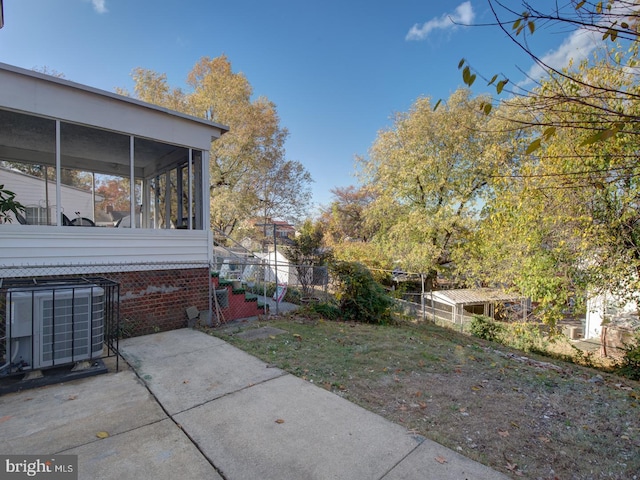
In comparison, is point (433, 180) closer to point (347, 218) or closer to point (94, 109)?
point (347, 218)

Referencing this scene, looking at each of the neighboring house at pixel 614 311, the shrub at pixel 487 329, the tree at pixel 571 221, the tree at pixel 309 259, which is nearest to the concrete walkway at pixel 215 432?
the tree at pixel 309 259

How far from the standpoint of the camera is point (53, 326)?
3594 millimetres

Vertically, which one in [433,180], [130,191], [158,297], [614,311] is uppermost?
[433,180]

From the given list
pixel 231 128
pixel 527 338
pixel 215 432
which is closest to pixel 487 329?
pixel 527 338

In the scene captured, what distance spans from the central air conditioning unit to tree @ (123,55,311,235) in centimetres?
1128

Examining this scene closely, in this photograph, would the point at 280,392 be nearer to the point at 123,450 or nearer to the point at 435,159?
the point at 123,450

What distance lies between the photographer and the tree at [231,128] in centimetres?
1512

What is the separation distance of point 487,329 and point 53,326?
35.9 feet

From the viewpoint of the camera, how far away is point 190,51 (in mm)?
15273

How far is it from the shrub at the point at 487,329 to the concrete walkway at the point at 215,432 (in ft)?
28.1

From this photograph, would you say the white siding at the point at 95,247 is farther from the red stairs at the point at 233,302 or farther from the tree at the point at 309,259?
the tree at the point at 309,259

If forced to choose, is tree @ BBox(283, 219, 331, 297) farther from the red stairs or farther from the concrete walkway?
the concrete walkway

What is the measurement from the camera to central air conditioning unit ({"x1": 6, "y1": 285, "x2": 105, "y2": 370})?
3.45m

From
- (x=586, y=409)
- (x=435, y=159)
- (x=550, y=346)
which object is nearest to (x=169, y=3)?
(x=435, y=159)
